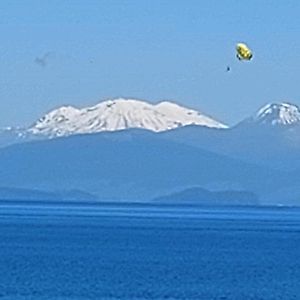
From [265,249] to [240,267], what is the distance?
27.7m

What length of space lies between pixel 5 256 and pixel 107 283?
24.7 m

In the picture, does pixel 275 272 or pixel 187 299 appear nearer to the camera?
pixel 187 299

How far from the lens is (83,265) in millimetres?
96125

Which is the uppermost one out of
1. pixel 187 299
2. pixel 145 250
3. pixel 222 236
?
pixel 222 236

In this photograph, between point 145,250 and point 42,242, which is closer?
point 145,250

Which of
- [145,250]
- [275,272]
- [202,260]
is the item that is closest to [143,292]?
[275,272]

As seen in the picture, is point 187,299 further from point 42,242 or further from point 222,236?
point 222,236

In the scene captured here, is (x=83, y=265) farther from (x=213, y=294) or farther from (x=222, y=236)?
(x=222, y=236)

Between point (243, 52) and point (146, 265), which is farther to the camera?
A: point (146, 265)

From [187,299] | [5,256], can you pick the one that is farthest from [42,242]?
[187,299]

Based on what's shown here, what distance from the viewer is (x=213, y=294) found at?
251 feet

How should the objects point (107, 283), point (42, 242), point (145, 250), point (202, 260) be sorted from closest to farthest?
point (107, 283) → point (202, 260) → point (145, 250) → point (42, 242)

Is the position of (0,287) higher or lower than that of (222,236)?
lower

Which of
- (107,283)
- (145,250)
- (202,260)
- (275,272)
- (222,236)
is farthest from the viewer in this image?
(222,236)
